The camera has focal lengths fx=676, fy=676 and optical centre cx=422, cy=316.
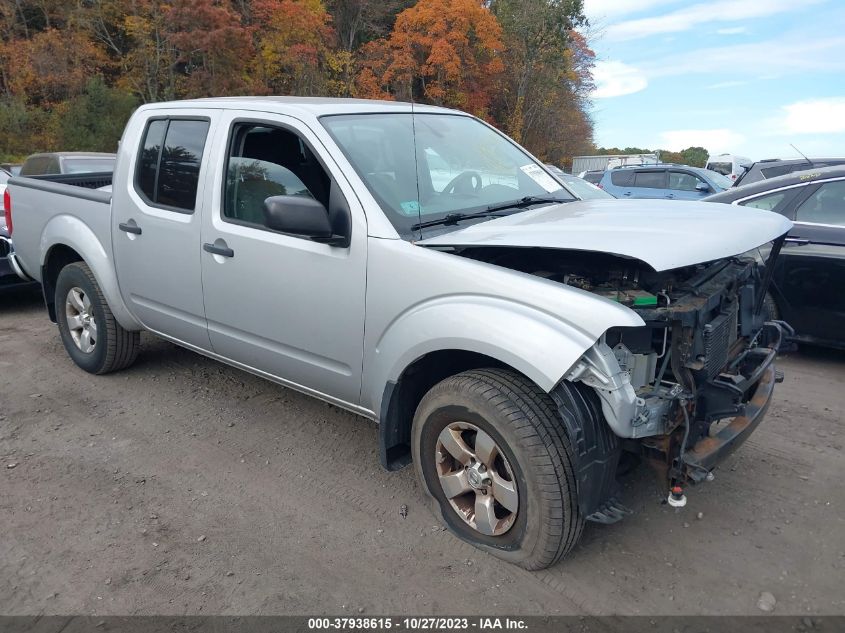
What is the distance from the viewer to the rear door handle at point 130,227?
4.23 meters

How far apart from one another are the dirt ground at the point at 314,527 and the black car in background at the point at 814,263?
741mm

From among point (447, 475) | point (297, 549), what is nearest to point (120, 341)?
point (297, 549)

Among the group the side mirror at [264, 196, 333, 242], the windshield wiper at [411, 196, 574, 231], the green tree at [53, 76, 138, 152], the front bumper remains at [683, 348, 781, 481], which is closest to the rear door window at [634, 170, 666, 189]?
the windshield wiper at [411, 196, 574, 231]

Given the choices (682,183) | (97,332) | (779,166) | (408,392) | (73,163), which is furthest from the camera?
(682,183)

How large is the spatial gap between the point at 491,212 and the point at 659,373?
1.24m

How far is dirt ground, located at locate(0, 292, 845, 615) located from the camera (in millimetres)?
2727

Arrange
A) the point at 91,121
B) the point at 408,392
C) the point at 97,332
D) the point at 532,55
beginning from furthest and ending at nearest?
1. the point at 532,55
2. the point at 91,121
3. the point at 97,332
4. the point at 408,392

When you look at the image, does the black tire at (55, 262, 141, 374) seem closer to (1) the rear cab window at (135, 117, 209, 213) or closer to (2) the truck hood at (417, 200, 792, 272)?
(1) the rear cab window at (135, 117, 209, 213)

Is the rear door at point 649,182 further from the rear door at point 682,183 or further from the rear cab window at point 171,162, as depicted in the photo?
the rear cab window at point 171,162

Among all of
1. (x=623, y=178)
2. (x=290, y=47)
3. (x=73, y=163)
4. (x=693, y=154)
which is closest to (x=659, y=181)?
(x=623, y=178)

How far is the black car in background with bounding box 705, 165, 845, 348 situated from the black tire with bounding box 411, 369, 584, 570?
315 centimetres

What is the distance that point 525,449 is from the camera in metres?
2.63

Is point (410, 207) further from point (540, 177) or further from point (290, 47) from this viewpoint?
point (290, 47)

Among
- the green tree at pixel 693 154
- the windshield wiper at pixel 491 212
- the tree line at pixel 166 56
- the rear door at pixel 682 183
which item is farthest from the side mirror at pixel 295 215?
the green tree at pixel 693 154
